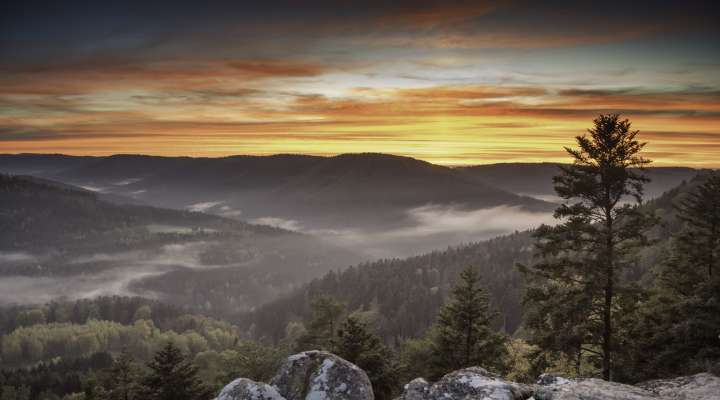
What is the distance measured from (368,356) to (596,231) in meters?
16.5

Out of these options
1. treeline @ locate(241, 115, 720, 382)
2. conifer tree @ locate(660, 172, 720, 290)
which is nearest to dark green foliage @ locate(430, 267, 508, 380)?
treeline @ locate(241, 115, 720, 382)

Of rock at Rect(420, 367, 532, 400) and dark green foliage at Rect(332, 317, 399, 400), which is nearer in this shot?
rock at Rect(420, 367, 532, 400)

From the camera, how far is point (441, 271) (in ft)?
650

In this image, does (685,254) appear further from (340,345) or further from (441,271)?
(441,271)

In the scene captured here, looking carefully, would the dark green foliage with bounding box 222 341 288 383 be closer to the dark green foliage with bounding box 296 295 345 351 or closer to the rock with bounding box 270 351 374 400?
the dark green foliage with bounding box 296 295 345 351

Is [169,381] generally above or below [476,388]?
below

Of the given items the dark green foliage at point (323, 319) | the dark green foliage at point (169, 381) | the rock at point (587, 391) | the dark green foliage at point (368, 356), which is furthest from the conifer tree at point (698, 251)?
the dark green foliage at point (169, 381)

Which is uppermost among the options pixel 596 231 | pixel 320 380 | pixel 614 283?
pixel 596 231

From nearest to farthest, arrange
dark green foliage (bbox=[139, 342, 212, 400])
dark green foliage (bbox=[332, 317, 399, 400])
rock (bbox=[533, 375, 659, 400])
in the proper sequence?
rock (bbox=[533, 375, 659, 400]), dark green foliage (bbox=[332, 317, 399, 400]), dark green foliage (bbox=[139, 342, 212, 400])

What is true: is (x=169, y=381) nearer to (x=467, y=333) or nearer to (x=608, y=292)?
(x=467, y=333)

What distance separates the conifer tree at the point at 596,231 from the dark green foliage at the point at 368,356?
12.2 m

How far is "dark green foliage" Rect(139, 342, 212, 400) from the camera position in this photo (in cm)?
3083

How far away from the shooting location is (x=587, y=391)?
13.9 meters

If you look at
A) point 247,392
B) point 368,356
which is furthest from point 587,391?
point 368,356
